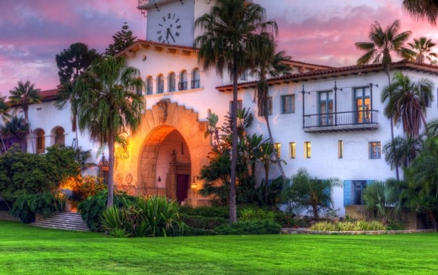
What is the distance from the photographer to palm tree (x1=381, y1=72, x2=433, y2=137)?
37438mm

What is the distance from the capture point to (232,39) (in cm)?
3756

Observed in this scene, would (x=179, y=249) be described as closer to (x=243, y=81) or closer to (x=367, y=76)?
(x=367, y=76)

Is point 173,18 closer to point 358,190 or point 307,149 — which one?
point 307,149

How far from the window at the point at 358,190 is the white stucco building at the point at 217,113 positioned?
6cm

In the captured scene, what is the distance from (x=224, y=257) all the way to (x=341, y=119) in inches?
A: 920

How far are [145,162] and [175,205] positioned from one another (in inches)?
760

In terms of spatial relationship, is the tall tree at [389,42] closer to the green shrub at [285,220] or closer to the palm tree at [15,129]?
the green shrub at [285,220]

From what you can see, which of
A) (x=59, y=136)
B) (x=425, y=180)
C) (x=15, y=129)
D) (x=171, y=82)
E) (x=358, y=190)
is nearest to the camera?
(x=425, y=180)

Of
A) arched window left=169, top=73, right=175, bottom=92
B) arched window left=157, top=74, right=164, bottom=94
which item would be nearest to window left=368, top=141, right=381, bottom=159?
arched window left=169, top=73, right=175, bottom=92

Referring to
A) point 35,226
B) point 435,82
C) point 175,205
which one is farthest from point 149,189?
point 435,82

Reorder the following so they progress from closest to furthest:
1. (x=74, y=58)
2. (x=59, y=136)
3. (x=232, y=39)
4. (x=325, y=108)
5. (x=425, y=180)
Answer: (x=425, y=180) → (x=232, y=39) → (x=325, y=108) → (x=59, y=136) → (x=74, y=58)

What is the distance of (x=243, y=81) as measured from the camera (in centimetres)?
4838

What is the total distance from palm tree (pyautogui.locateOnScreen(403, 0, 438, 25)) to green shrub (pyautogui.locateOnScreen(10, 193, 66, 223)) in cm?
3345

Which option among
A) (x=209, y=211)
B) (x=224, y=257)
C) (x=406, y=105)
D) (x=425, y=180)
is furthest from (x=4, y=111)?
(x=224, y=257)
